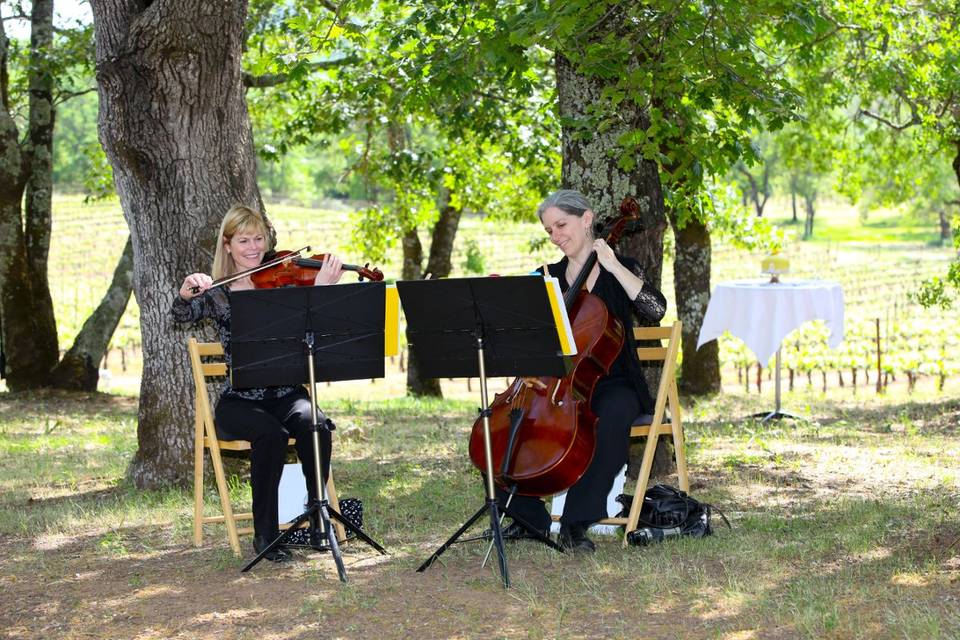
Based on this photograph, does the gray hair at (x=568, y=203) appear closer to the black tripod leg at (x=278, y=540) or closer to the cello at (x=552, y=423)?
the cello at (x=552, y=423)

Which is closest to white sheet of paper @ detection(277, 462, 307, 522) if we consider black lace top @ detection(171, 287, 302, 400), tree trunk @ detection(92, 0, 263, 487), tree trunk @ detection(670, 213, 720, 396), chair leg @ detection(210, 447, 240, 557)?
chair leg @ detection(210, 447, 240, 557)

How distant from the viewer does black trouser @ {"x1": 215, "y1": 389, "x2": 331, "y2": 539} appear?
471 cm

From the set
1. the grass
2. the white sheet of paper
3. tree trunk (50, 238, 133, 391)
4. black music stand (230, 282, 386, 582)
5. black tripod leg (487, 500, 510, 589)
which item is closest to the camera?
the grass

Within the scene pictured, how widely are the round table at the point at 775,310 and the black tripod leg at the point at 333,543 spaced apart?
16.1 ft

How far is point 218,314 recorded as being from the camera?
495 centimetres

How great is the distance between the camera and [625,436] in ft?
15.4

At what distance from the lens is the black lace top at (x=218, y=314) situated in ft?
15.9

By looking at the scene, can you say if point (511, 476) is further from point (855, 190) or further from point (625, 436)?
point (855, 190)

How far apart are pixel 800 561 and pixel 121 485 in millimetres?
3782

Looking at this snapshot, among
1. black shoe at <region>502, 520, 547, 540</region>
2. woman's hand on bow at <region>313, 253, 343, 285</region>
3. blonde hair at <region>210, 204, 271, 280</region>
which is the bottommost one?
black shoe at <region>502, 520, 547, 540</region>

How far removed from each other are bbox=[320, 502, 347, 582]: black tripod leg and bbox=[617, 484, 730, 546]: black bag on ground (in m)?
1.23

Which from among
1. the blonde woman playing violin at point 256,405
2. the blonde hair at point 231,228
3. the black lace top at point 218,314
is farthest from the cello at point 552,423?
the blonde hair at point 231,228

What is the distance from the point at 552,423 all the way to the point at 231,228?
165 centimetres

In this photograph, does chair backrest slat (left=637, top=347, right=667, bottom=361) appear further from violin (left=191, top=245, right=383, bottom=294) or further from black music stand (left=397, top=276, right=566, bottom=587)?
violin (left=191, top=245, right=383, bottom=294)
